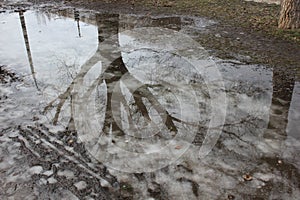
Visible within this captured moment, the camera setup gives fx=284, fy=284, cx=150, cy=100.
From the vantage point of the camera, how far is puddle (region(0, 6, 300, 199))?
8.80 feet

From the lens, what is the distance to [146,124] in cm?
354

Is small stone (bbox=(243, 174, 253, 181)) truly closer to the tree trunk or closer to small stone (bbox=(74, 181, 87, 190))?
small stone (bbox=(74, 181, 87, 190))

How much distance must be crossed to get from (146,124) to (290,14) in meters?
4.73

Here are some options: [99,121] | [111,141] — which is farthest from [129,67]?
[111,141]

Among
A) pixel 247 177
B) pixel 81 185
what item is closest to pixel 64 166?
pixel 81 185

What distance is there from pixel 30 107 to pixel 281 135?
323cm

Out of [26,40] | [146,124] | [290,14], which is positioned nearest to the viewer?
[146,124]

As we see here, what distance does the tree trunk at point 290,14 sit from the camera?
6165 millimetres

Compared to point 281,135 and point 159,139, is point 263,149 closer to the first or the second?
point 281,135

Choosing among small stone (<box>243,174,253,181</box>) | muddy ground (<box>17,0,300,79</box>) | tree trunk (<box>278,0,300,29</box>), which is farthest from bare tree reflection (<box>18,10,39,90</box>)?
tree trunk (<box>278,0,300,29</box>)

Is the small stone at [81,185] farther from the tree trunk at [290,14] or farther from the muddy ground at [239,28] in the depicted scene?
the tree trunk at [290,14]

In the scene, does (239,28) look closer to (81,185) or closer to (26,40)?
(26,40)

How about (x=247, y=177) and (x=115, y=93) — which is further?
(x=115, y=93)

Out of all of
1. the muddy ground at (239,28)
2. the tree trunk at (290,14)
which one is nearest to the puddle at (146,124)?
the muddy ground at (239,28)
